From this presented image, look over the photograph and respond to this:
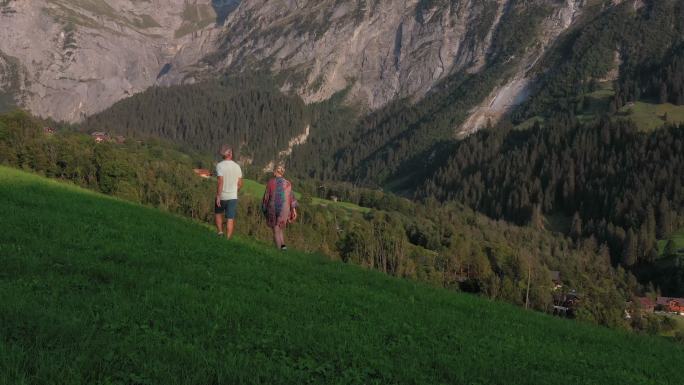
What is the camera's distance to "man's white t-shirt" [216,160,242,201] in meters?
21.6

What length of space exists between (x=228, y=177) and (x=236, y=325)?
43.5ft

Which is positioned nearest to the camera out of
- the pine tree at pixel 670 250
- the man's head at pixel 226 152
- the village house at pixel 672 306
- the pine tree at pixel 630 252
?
the man's head at pixel 226 152

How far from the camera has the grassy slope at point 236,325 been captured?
666cm

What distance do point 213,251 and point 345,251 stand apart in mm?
83865

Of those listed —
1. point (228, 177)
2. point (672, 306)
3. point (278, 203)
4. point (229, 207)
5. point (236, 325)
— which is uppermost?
point (228, 177)

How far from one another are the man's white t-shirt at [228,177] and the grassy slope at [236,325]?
4016 millimetres

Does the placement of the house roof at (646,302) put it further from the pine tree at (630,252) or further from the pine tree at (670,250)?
the pine tree at (670,250)

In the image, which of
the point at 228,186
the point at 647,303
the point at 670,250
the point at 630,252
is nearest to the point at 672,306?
the point at 647,303

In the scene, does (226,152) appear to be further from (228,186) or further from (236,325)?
(236,325)

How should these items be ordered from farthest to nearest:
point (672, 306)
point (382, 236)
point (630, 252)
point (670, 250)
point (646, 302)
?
point (630, 252), point (670, 250), point (646, 302), point (672, 306), point (382, 236)

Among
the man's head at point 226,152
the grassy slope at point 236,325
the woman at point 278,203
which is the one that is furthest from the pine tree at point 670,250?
the man's head at point 226,152

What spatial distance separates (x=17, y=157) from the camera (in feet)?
254

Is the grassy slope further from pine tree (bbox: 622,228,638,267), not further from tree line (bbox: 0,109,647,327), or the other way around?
pine tree (bbox: 622,228,638,267)

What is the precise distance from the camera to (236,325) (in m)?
8.97
